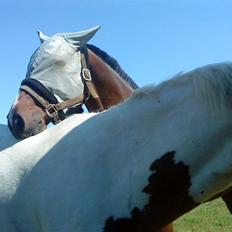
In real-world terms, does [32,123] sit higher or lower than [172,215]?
higher

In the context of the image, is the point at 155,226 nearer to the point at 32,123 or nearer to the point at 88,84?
the point at 32,123

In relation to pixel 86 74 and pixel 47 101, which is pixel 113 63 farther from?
pixel 47 101

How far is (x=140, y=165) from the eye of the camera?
2328 millimetres

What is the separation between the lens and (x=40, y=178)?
2500mm

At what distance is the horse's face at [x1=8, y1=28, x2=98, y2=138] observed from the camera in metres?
3.01

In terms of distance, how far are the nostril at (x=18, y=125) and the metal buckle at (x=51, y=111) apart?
20cm

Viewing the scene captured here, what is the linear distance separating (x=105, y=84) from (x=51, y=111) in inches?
33.2

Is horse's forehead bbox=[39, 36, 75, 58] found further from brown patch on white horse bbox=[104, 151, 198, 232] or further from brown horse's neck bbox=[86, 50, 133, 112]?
brown patch on white horse bbox=[104, 151, 198, 232]

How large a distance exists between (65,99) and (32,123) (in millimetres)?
346

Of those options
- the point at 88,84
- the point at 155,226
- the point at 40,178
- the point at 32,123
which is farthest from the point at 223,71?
the point at 88,84

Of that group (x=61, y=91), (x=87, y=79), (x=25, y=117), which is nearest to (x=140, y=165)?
(x=25, y=117)

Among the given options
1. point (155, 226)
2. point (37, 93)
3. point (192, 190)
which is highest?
point (37, 93)

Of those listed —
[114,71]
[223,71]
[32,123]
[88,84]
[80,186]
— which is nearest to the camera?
[223,71]

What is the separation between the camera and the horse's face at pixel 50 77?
301 cm
